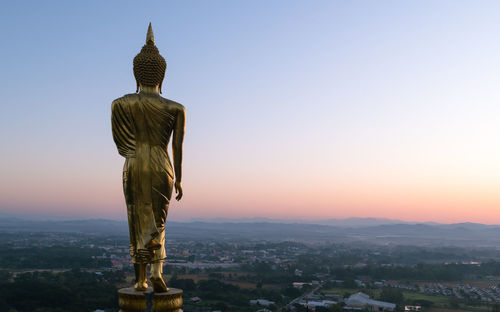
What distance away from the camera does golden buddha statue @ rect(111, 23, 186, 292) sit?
5.68 meters

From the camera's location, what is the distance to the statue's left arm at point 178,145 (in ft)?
19.4

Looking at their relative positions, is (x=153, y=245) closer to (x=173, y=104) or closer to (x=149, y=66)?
(x=173, y=104)

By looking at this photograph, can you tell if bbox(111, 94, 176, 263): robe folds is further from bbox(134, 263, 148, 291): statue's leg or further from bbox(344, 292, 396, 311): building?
bbox(344, 292, 396, 311): building

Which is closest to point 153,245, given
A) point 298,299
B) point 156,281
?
point 156,281

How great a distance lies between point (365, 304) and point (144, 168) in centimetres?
2696

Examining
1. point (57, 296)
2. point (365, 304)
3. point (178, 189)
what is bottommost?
point (365, 304)

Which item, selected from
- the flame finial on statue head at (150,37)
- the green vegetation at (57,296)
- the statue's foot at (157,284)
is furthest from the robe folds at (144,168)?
the green vegetation at (57,296)

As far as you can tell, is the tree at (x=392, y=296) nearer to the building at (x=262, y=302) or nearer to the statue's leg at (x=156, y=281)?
the building at (x=262, y=302)

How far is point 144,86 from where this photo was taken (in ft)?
19.4

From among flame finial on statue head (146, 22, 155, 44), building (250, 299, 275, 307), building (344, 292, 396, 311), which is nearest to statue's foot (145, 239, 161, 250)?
flame finial on statue head (146, 22, 155, 44)

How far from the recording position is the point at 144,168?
18.6 feet

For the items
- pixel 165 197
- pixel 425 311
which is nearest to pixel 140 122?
pixel 165 197

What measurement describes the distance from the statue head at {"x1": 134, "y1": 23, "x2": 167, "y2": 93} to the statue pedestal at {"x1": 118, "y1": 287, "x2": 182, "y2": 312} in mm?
2458

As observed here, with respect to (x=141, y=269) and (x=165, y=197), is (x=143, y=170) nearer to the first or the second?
(x=165, y=197)
